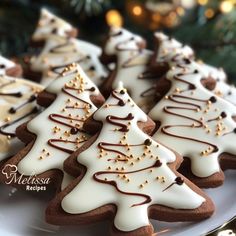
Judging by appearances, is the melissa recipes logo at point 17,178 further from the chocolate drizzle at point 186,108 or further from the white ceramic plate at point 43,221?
the chocolate drizzle at point 186,108

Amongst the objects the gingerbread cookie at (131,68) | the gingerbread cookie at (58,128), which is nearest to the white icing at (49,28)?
the gingerbread cookie at (131,68)

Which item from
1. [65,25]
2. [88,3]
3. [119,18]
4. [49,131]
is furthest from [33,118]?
[119,18]

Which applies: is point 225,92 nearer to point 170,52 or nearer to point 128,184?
point 170,52

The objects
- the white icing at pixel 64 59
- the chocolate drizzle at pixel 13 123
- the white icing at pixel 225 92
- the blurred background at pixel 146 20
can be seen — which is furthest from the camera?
the blurred background at pixel 146 20

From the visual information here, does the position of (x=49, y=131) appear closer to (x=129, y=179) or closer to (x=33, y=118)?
(x=33, y=118)

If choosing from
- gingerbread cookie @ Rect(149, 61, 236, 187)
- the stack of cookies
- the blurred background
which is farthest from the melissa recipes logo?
the blurred background
